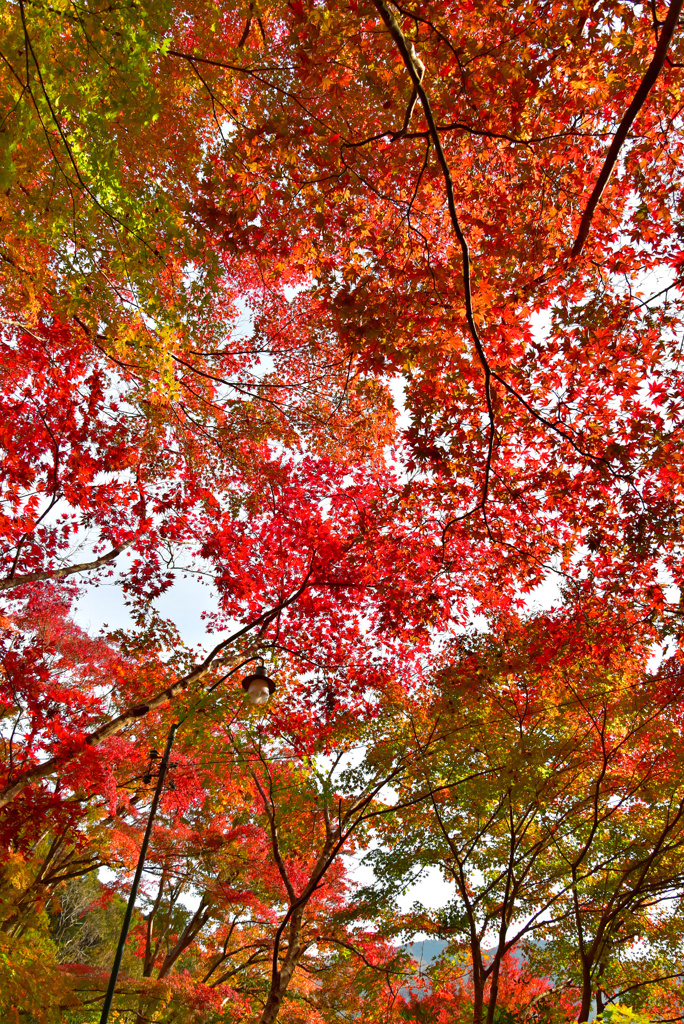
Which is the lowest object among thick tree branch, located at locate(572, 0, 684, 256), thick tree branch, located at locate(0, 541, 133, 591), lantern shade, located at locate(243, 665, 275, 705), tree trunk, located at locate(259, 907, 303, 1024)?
tree trunk, located at locate(259, 907, 303, 1024)

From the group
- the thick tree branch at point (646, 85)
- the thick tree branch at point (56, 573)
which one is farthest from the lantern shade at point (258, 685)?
the thick tree branch at point (646, 85)

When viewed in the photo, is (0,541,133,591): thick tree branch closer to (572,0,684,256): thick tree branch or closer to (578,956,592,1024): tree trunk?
(572,0,684,256): thick tree branch

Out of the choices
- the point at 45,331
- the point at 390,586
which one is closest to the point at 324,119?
the point at 45,331

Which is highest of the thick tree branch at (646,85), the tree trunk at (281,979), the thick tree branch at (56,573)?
the thick tree branch at (646,85)

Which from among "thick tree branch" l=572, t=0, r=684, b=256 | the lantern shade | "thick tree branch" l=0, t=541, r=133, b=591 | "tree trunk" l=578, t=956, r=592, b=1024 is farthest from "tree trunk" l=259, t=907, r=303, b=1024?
"thick tree branch" l=572, t=0, r=684, b=256

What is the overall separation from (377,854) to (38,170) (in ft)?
38.0

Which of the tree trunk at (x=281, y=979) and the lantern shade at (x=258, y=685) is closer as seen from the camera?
the lantern shade at (x=258, y=685)

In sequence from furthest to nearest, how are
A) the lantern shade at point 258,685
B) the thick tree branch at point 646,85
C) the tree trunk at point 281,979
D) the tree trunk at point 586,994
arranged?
the tree trunk at point 281,979
the tree trunk at point 586,994
the lantern shade at point 258,685
the thick tree branch at point 646,85

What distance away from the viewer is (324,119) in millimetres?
4469

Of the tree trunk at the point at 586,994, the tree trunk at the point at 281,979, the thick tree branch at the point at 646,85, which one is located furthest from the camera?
the tree trunk at the point at 281,979

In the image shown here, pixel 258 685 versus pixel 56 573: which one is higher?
pixel 56 573

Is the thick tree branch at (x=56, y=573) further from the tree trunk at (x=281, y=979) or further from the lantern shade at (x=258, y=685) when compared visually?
the tree trunk at (x=281, y=979)

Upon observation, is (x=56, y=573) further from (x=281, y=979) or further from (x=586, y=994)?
(x=586, y=994)

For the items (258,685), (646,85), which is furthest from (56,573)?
(646,85)
